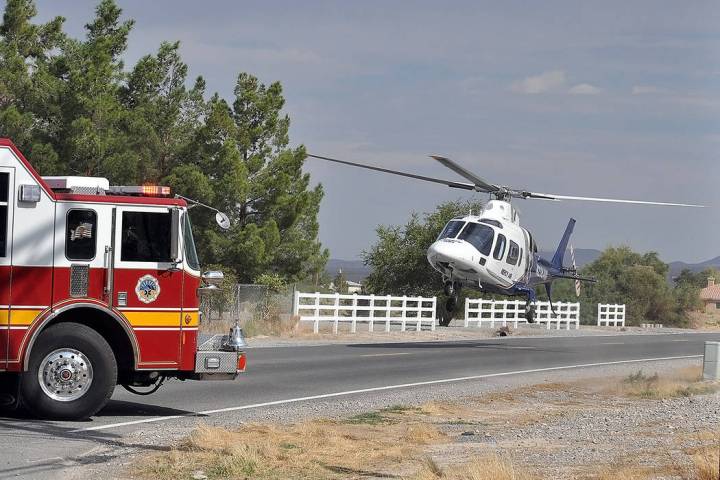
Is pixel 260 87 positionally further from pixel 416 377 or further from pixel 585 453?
pixel 585 453

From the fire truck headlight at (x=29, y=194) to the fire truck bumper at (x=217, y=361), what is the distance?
2.62m

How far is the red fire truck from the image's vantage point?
12523mm

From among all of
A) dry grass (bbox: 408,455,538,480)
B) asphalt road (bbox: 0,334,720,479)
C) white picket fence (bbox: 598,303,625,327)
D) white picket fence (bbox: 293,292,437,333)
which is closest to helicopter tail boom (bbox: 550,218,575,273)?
asphalt road (bbox: 0,334,720,479)

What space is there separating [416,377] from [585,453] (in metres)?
11.3

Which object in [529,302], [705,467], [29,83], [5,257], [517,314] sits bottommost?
[517,314]

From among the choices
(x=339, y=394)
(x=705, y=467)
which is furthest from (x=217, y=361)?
(x=705, y=467)

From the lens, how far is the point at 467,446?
11.4 meters

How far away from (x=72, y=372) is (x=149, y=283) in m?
1.31

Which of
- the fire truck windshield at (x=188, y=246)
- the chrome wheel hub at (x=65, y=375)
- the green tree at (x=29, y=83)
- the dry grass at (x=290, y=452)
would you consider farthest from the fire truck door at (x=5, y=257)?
the green tree at (x=29, y=83)

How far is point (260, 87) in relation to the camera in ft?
152

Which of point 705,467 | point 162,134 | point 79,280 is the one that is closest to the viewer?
point 705,467

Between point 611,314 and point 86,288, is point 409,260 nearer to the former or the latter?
point 611,314

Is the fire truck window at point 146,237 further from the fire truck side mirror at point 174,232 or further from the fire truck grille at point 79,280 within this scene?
the fire truck grille at point 79,280

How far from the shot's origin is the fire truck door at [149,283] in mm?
12977
